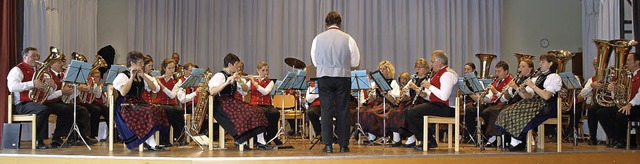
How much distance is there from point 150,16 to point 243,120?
574 centimetres

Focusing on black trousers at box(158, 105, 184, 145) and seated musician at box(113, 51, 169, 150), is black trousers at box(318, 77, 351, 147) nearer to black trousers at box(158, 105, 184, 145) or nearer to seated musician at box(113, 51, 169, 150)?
seated musician at box(113, 51, 169, 150)

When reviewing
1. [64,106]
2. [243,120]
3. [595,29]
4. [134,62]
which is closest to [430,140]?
[243,120]

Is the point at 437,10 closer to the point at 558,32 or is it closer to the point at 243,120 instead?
the point at 558,32

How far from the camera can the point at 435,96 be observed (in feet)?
23.8

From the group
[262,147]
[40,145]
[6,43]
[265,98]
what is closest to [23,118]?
[40,145]

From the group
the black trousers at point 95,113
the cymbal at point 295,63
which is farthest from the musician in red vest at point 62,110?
the cymbal at point 295,63

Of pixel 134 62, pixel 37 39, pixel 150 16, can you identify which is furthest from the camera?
pixel 150 16

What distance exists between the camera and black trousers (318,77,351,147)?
6.64m

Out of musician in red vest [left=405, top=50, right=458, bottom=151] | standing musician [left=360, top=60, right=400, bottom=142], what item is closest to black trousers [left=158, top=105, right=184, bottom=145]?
standing musician [left=360, top=60, right=400, bottom=142]

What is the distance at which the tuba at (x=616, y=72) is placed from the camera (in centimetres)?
767

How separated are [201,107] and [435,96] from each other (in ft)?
7.73

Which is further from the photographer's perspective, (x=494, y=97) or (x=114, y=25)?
(x=114, y=25)

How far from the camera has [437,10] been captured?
12.5 metres

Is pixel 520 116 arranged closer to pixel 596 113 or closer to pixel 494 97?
pixel 494 97
